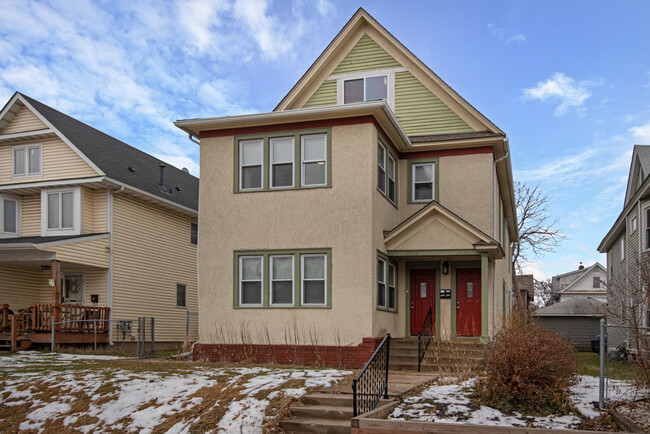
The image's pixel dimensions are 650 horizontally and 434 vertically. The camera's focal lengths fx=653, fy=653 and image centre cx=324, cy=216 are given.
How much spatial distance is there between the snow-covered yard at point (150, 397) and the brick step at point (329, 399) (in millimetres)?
245

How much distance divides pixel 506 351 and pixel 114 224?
16967mm

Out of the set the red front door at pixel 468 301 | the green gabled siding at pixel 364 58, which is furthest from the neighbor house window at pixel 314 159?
the red front door at pixel 468 301

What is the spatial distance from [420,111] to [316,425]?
39.2 ft

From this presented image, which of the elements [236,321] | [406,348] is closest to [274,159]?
[236,321]

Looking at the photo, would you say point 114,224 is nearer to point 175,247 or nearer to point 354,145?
point 175,247

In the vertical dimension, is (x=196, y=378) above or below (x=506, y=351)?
below

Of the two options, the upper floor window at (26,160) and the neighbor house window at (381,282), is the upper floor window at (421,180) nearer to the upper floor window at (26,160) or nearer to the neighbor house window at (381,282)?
the neighbor house window at (381,282)

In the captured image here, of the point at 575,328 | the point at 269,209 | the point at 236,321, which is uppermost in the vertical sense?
the point at 269,209

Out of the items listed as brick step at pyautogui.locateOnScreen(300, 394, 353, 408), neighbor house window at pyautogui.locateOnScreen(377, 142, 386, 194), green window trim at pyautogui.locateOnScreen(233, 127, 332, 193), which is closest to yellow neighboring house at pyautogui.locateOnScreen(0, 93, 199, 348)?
green window trim at pyautogui.locateOnScreen(233, 127, 332, 193)

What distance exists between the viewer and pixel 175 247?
26906mm

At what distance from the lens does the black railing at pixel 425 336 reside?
1453 cm

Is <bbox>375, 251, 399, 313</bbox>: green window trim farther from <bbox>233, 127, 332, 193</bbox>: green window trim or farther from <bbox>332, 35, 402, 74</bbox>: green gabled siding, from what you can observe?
<bbox>332, 35, 402, 74</bbox>: green gabled siding

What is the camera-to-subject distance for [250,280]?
1666cm

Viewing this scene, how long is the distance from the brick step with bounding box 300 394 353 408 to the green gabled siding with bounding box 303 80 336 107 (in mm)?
11307
